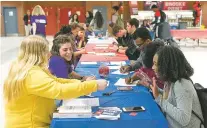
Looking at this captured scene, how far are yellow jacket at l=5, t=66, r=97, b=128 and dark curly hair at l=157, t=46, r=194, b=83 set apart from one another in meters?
0.52

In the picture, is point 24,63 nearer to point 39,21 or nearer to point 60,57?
point 60,57

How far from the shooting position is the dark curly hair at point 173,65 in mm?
2219

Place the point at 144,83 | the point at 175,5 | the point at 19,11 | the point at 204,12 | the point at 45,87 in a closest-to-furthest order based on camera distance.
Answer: the point at 45,87 → the point at 144,83 → the point at 175,5 → the point at 204,12 → the point at 19,11

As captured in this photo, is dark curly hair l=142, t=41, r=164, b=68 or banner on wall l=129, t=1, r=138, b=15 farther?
banner on wall l=129, t=1, r=138, b=15

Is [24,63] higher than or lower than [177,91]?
higher

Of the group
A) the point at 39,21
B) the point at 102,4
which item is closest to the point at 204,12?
the point at 102,4

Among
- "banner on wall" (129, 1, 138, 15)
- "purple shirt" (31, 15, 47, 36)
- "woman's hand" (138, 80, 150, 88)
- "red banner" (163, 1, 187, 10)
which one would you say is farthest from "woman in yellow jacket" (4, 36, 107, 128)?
"red banner" (163, 1, 187, 10)

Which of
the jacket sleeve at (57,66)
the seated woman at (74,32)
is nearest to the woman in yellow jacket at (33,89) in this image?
the jacket sleeve at (57,66)

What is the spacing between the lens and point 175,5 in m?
17.6

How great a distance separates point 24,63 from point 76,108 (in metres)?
0.47

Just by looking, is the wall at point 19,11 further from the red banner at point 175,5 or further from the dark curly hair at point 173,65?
the dark curly hair at point 173,65

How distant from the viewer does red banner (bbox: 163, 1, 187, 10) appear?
17.6m

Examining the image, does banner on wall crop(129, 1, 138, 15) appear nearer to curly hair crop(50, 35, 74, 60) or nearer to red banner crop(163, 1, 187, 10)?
red banner crop(163, 1, 187, 10)

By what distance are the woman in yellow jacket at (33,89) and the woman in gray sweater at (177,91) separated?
1.71 ft
